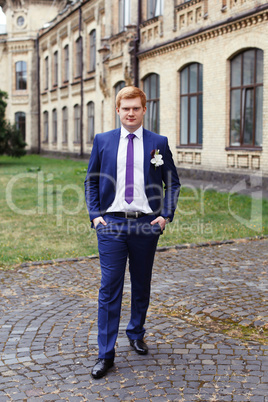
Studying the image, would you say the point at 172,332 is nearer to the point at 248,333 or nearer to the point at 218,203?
the point at 248,333

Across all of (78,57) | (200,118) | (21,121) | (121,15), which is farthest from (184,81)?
(21,121)

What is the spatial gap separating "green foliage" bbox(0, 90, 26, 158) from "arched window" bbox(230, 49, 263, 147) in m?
17.0

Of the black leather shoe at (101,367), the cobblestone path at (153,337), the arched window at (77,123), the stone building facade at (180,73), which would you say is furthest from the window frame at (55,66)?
the black leather shoe at (101,367)

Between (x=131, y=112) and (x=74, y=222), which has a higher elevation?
(x=131, y=112)

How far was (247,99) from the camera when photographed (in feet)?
55.1

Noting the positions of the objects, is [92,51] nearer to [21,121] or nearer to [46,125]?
[46,125]

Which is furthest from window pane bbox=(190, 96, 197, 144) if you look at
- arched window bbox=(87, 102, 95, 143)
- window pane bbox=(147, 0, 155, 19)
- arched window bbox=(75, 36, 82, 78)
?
arched window bbox=(75, 36, 82, 78)

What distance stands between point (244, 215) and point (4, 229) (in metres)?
5.30

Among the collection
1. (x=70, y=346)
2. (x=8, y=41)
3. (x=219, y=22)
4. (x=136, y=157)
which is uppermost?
(x=8, y=41)

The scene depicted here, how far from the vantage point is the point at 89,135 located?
33.3 metres

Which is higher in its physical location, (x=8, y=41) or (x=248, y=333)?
(x=8, y=41)

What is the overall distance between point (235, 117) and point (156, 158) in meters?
13.8

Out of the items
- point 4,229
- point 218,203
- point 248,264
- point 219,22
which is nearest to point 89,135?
point 219,22

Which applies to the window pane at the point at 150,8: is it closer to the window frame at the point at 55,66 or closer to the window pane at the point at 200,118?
the window pane at the point at 200,118
